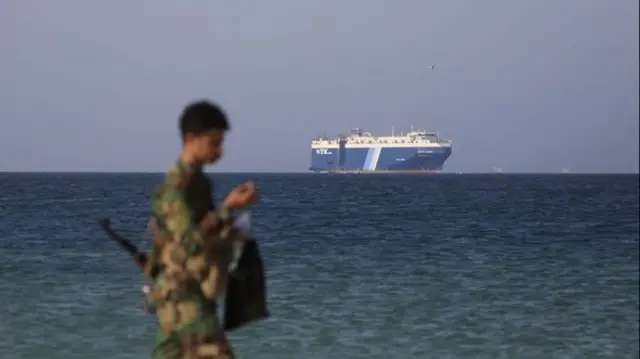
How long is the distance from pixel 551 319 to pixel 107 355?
5759 mm

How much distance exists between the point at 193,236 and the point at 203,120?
15.3 inches

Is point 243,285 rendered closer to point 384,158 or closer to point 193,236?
point 193,236

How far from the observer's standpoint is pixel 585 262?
78.3 feet

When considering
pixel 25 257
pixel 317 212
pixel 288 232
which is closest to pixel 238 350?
pixel 25 257

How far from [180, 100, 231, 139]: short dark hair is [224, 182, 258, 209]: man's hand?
234 mm

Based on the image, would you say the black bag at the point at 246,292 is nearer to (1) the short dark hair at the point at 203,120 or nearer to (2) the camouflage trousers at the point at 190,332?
(2) the camouflage trousers at the point at 190,332

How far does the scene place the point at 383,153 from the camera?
15050 cm

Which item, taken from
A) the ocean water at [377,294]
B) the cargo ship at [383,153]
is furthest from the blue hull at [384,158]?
the ocean water at [377,294]

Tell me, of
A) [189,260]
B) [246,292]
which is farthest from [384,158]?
[189,260]

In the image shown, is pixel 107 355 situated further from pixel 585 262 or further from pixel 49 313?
pixel 585 262

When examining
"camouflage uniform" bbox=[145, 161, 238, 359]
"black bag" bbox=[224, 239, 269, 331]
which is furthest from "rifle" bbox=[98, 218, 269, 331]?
"camouflage uniform" bbox=[145, 161, 238, 359]

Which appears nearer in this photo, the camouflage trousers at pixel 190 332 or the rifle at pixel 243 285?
the camouflage trousers at pixel 190 332

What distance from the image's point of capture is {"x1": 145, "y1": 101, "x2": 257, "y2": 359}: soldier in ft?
12.9

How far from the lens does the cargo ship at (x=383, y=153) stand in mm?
148375
